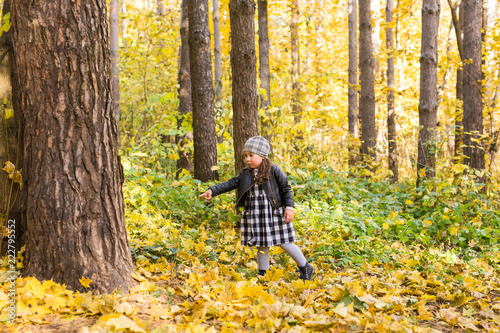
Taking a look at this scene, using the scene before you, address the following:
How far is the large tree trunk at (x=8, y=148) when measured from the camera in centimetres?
306

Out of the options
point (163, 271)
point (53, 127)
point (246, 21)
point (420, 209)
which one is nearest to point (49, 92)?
point (53, 127)

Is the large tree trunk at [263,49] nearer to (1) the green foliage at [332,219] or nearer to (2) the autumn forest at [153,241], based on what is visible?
(1) the green foliage at [332,219]

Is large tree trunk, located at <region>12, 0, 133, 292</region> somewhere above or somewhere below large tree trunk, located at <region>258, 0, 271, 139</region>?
below

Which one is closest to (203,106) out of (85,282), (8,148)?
(8,148)

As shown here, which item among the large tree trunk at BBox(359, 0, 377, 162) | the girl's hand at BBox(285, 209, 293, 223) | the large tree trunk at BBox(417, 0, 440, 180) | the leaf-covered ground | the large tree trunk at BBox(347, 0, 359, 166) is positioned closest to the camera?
the leaf-covered ground

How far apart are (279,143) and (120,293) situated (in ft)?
15.8

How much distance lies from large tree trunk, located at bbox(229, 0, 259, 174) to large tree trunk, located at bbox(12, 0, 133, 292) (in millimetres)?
2562

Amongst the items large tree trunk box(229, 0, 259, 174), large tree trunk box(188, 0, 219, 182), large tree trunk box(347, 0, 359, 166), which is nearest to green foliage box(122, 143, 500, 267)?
large tree trunk box(188, 0, 219, 182)

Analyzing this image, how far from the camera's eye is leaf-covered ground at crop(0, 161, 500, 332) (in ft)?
8.61

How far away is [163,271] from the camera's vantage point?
3666mm

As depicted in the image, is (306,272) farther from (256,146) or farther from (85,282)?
(85,282)

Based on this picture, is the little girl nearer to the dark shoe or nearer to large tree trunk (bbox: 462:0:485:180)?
the dark shoe

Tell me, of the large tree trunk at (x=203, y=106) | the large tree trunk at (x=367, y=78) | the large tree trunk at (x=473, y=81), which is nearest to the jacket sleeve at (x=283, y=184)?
the large tree trunk at (x=203, y=106)

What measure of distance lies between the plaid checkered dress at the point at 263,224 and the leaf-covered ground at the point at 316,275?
30 centimetres
